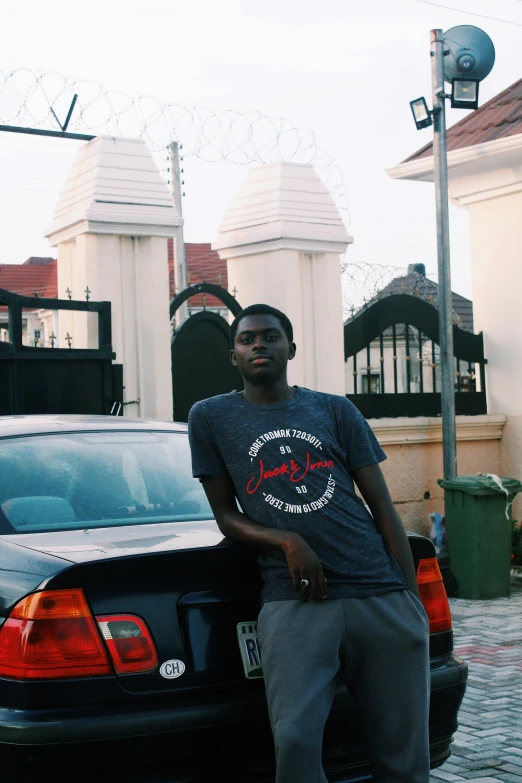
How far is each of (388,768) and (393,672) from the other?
0.88 ft

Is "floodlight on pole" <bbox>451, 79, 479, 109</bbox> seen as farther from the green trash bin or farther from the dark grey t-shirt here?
the dark grey t-shirt

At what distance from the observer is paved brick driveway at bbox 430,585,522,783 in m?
4.60

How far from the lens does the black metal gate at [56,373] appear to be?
318 inches

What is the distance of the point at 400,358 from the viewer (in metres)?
10.6

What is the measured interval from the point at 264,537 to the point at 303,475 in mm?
207

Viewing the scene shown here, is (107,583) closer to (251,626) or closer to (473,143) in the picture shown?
(251,626)

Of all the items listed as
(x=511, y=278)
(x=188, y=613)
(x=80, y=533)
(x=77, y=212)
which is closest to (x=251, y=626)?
(x=188, y=613)

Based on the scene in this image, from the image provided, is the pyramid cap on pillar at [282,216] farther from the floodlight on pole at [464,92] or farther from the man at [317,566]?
the man at [317,566]

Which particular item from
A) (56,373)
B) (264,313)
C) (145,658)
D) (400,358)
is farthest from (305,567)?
(400,358)

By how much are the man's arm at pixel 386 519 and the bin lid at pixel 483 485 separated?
553cm

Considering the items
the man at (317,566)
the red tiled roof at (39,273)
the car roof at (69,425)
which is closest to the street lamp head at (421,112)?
the car roof at (69,425)

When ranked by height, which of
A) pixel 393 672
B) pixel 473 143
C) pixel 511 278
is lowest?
pixel 393 672

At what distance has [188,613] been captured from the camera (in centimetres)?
316

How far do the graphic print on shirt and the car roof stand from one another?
1.22 m
